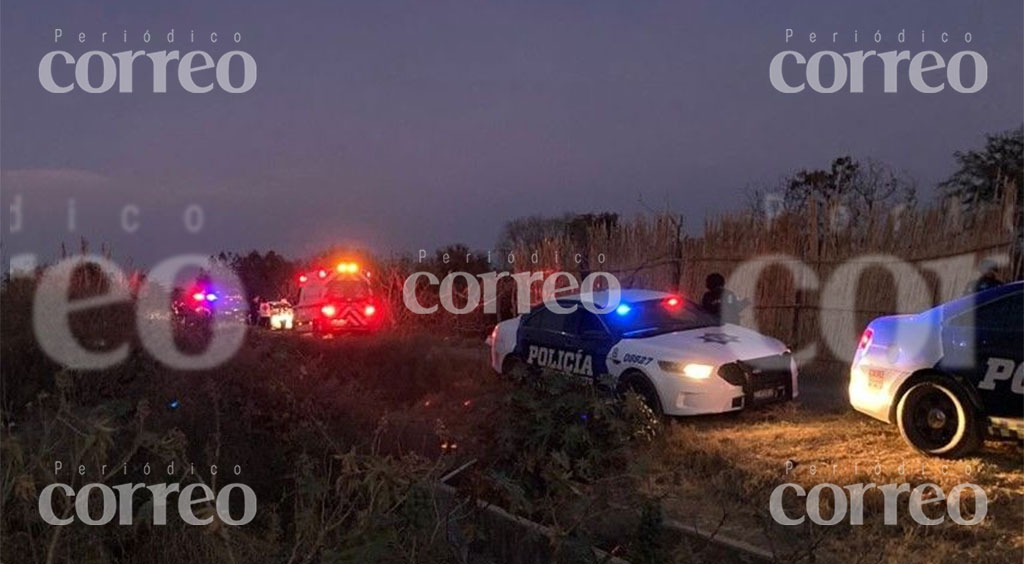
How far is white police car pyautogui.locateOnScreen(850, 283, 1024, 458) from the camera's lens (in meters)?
7.38

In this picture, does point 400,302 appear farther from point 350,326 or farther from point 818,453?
point 818,453

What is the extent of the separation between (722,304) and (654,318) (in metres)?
1.92

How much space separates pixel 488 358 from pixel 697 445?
7.71 meters

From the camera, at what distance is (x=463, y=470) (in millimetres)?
6160

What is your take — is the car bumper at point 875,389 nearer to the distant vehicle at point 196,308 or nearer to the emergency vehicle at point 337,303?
the distant vehicle at point 196,308

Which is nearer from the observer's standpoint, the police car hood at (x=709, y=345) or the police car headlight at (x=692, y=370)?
the police car headlight at (x=692, y=370)

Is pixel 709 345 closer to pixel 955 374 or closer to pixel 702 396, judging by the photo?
pixel 702 396

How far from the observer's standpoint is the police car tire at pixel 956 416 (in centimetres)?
747

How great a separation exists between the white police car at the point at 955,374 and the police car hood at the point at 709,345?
162 centimetres

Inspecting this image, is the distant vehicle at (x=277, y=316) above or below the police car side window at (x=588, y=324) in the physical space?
below

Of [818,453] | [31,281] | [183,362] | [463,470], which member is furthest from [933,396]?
[31,281]

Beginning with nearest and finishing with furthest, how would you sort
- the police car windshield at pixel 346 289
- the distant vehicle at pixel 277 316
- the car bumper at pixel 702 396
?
the car bumper at pixel 702 396 < the police car windshield at pixel 346 289 < the distant vehicle at pixel 277 316

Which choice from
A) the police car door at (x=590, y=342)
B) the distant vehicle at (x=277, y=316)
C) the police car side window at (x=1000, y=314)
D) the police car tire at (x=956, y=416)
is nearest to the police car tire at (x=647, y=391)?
the police car door at (x=590, y=342)

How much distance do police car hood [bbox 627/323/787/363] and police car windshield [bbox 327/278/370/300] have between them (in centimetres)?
1135
